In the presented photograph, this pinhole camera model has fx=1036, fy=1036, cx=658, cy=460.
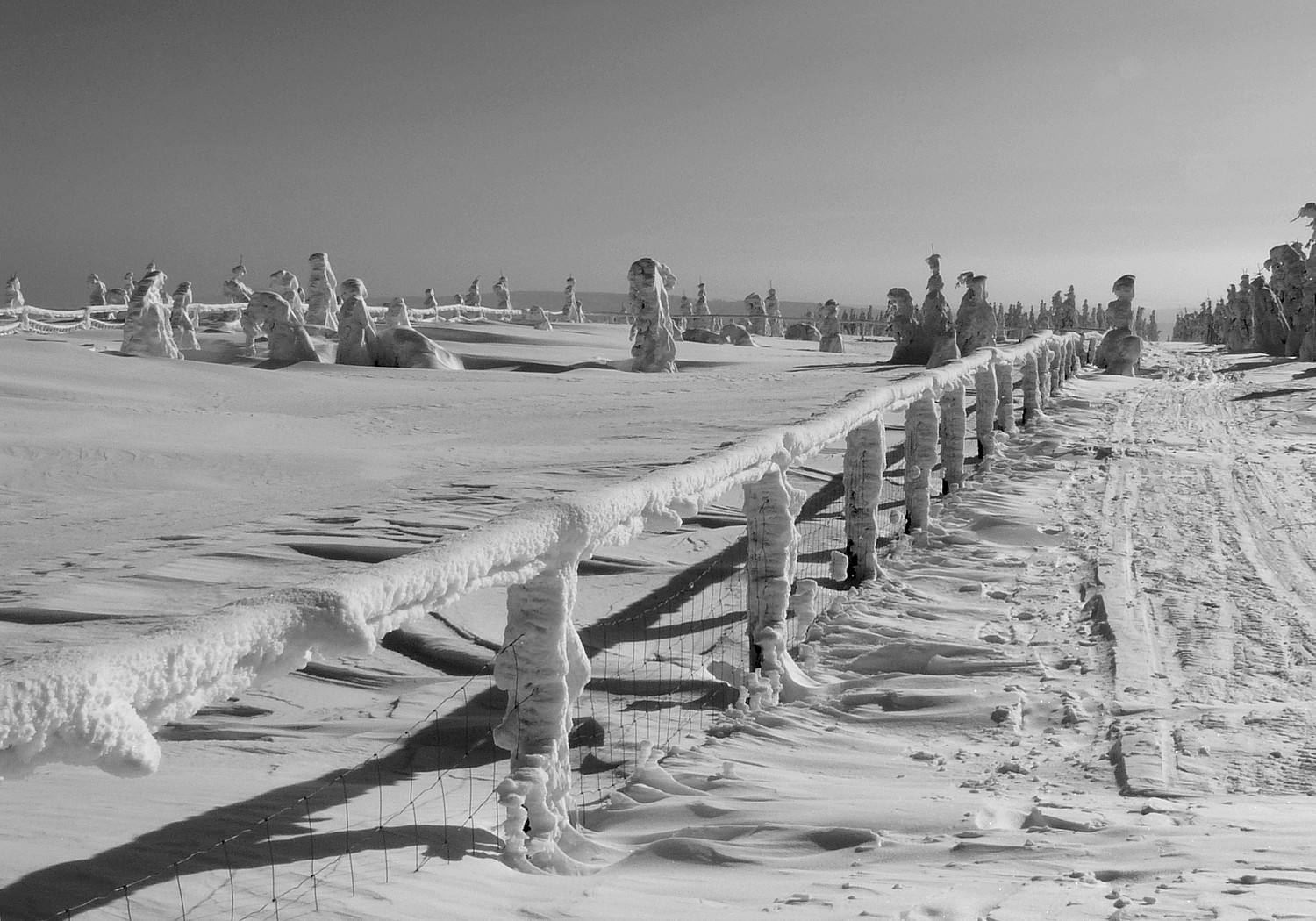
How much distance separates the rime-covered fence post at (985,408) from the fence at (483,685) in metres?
6.54

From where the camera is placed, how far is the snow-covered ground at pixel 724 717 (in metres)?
3.34

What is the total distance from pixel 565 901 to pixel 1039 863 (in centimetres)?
160

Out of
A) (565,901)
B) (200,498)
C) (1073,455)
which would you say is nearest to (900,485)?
(1073,455)

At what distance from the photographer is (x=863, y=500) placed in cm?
797

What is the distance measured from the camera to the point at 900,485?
12.0 meters

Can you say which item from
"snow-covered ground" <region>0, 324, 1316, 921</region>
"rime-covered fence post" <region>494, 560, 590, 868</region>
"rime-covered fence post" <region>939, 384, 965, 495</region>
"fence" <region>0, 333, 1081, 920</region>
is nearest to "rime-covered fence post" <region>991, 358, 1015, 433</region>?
"snow-covered ground" <region>0, 324, 1316, 921</region>

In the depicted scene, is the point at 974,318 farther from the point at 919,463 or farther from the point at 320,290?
the point at 919,463

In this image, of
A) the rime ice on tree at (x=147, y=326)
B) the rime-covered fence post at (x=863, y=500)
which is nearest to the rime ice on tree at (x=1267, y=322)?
the rime ice on tree at (x=147, y=326)

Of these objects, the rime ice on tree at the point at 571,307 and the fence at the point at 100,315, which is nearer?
the fence at the point at 100,315

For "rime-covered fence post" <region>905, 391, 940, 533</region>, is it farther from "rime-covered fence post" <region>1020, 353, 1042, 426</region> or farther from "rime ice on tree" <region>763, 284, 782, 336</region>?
"rime ice on tree" <region>763, 284, 782, 336</region>

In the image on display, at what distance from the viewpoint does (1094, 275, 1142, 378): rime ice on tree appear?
32.5m

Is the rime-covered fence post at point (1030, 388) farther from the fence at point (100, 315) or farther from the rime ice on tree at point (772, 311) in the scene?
the rime ice on tree at point (772, 311)

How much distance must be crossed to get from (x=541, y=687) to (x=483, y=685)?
2.08 meters

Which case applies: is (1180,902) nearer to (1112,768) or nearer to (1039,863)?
(1039,863)
